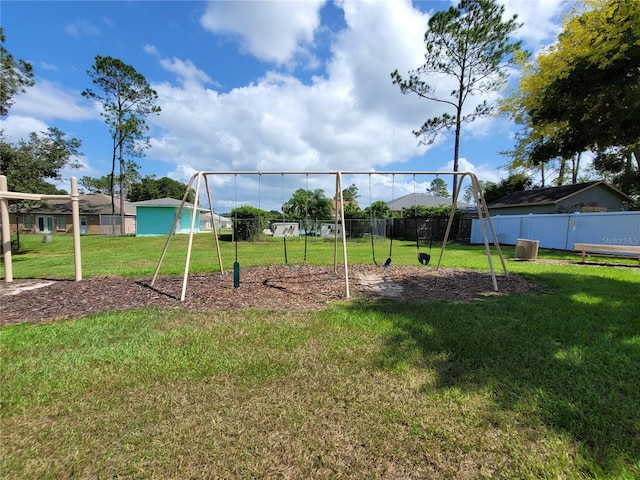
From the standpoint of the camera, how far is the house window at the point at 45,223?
32156 millimetres

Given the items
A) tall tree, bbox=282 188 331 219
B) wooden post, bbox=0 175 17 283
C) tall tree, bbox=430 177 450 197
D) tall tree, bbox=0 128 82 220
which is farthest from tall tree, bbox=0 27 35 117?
tall tree, bbox=430 177 450 197

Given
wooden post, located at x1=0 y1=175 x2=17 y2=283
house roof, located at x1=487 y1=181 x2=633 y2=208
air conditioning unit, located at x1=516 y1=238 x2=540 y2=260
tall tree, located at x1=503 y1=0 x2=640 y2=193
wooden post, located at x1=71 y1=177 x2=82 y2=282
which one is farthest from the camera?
house roof, located at x1=487 y1=181 x2=633 y2=208

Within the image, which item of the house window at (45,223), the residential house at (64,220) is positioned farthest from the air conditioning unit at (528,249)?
the house window at (45,223)

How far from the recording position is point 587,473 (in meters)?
1.57

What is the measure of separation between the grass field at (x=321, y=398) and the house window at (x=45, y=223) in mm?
38950

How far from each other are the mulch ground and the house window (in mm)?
35443

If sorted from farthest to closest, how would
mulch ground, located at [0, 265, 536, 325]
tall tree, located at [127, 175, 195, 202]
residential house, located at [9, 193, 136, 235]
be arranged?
1. tall tree, located at [127, 175, 195, 202]
2. residential house, located at [9, 193, 136, 235]
3. mulch ground, located at [0, 265, 536, 325]

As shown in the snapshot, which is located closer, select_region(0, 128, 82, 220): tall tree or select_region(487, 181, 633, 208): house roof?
select_region(0, 128, 82, 220): tall tree

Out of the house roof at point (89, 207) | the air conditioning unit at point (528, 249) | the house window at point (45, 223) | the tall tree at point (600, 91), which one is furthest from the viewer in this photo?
the house roof at point (89, 207)

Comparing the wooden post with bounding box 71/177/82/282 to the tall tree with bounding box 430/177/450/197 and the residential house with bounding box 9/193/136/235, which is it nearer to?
the residential house with bounding box 9/193/136/235

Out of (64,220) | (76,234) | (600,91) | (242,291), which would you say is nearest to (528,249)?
(600,91)

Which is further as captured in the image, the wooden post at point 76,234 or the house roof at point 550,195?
the house roof at point 550,195

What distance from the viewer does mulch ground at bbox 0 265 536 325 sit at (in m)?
4.38

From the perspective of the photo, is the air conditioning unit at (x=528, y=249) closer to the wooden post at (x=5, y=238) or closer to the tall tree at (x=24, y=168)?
the wooden post at (x=5, y=238)
